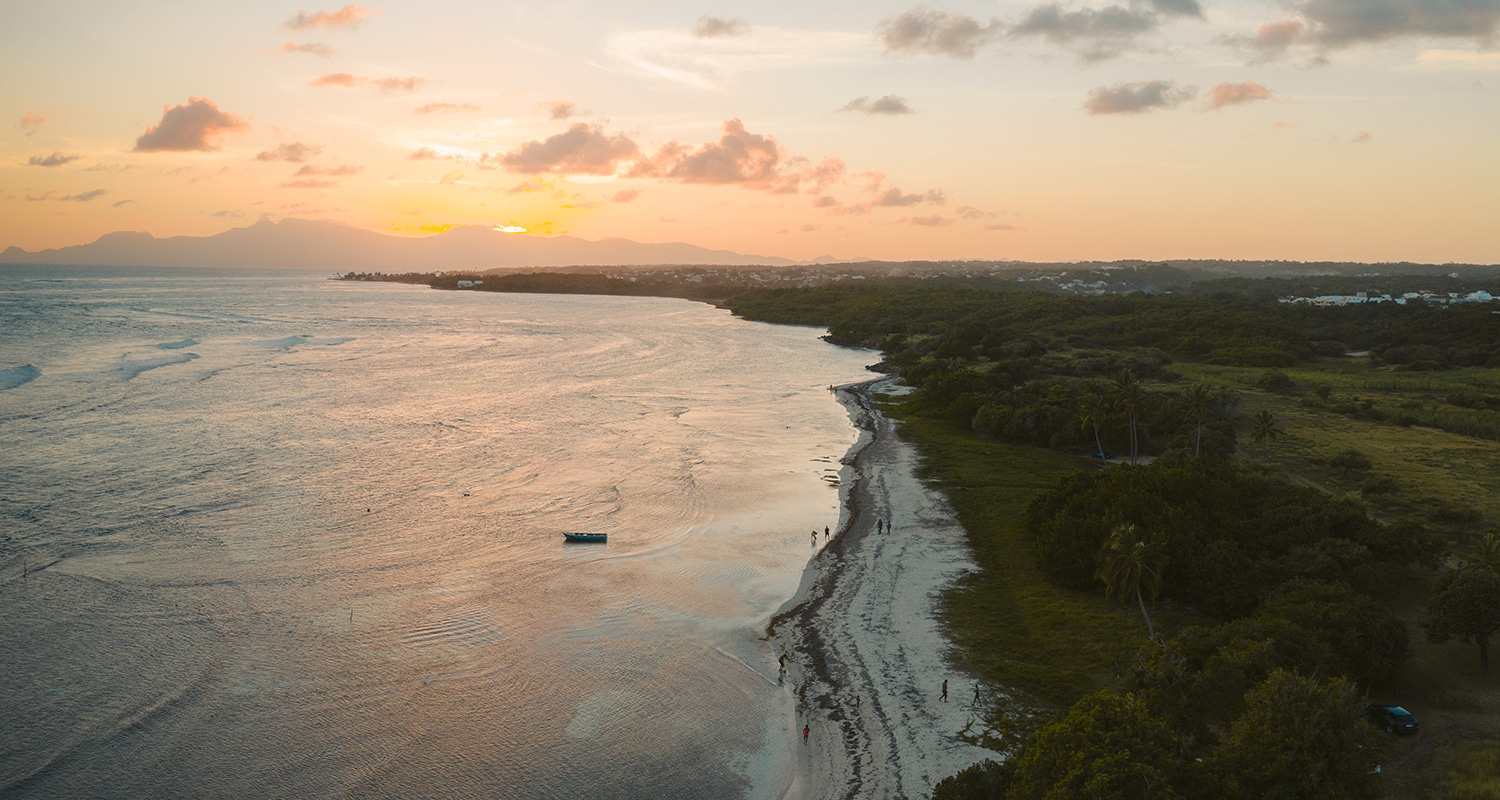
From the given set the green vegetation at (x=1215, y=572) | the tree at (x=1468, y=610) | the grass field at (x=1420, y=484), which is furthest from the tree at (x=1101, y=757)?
the tree at (x=1468, y=610)

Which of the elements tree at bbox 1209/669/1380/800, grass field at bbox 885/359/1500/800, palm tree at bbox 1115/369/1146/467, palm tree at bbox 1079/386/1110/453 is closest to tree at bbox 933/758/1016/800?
grass field at bbox 885/359/1500/800

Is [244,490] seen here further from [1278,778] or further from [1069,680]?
[1278,778]

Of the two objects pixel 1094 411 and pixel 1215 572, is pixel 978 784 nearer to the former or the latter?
pixel 1215 572

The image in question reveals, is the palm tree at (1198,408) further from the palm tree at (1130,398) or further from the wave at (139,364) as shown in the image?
the wave at (139,364)

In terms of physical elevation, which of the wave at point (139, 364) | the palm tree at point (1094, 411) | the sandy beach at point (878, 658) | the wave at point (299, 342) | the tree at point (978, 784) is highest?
the wave at point (299, 342)

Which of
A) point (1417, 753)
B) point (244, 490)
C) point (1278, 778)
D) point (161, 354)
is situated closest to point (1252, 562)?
point (1417, 753)

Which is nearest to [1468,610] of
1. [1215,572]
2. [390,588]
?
[1215,572]
